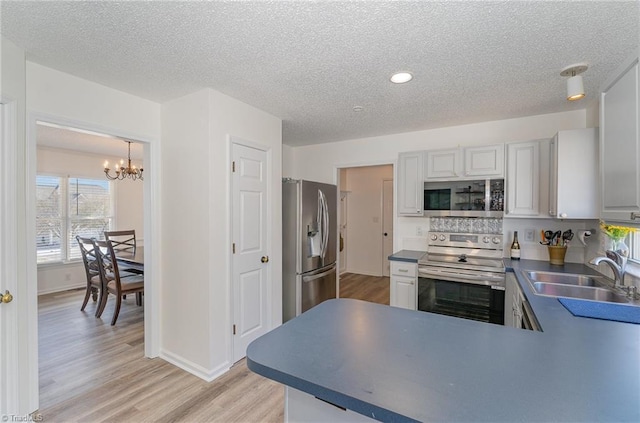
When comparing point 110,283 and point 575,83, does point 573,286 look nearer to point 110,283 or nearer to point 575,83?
point 575,83

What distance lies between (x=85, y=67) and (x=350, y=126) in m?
2.44

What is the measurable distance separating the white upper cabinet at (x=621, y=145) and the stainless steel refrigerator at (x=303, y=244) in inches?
98.3

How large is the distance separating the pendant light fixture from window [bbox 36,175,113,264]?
6.71 metres

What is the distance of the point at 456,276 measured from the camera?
2744 millimetres

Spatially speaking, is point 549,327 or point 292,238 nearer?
point 549,327

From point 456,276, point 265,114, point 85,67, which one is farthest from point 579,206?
point 85,67

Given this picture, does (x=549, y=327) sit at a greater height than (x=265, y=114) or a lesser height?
lesser

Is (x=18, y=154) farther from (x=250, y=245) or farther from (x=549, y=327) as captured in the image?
(x=549, y=327)

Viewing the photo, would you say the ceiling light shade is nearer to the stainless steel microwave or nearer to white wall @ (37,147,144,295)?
the stainless steel microwave

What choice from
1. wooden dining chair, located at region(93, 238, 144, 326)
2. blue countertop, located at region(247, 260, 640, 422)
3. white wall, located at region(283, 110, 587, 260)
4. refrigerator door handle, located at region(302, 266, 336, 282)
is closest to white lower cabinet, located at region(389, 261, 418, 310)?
white wall, located at region(283, 110, 587, 260)

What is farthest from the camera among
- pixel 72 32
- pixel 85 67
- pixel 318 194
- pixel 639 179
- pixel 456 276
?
pixel 318 194

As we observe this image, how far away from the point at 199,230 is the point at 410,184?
2.32m

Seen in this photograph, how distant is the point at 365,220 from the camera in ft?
20.5

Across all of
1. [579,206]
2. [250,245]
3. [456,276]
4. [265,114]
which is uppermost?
[265,114]
